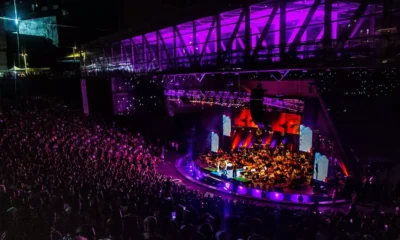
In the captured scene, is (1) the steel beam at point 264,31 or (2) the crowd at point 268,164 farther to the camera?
(2) the crowd at point 268,164

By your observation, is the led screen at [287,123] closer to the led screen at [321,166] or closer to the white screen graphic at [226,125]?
the white screen graphic at [226,125]

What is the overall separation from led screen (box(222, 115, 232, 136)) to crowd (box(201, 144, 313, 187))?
7.68 feet

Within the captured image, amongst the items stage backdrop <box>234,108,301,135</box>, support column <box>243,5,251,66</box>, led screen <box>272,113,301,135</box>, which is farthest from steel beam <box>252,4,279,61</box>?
led screen <box>272,113,301,135</box>

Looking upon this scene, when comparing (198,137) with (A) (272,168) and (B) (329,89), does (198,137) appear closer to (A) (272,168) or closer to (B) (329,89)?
(A) (272,168)

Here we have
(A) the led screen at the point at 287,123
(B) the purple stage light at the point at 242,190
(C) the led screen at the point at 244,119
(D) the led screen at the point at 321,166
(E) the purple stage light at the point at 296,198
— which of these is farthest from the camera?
(C) the led screen at the point at 244,119

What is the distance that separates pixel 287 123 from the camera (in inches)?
817

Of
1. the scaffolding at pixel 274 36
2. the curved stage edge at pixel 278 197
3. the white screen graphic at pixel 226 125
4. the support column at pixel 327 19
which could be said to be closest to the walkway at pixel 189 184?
the curved stage edge at pixel 278 197

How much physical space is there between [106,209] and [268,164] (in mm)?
12518

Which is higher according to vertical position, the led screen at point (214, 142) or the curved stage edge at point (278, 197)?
the led screen at point (214, 142)

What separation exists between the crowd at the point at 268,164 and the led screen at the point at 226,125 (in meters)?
2.34

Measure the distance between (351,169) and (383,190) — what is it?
195cm

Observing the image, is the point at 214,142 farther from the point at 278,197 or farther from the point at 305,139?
the point at 278,197

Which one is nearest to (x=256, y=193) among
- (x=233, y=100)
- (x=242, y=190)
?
(x=242, y=190)

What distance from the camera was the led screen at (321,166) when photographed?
15.7 meters
